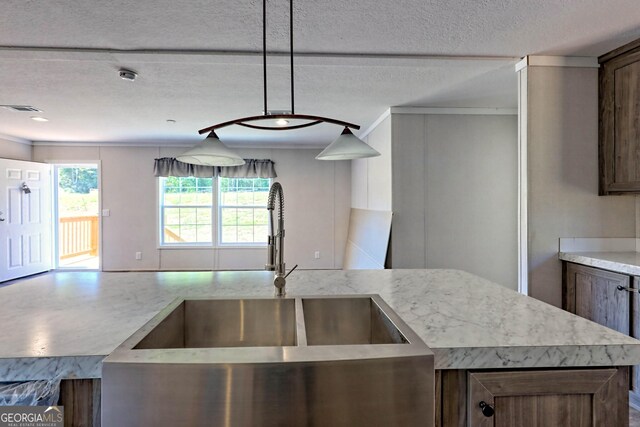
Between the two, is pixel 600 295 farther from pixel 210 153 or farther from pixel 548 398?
pixel 210 153

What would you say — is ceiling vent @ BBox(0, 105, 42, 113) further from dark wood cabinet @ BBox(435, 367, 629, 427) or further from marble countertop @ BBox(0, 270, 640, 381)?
dark wood cabinet @ BBox(435, 367, 629, 427)

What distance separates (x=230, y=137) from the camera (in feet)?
18.1

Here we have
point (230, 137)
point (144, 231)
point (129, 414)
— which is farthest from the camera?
A: point (144, 231)

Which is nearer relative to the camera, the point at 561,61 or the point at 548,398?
the point at 548,398

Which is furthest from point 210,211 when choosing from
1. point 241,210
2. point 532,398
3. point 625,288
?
point 532,398

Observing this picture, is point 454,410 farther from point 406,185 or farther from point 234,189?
point 234,189

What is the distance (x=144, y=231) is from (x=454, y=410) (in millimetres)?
6248

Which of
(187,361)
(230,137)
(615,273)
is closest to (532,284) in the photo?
(615,273)

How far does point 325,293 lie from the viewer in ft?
4.52

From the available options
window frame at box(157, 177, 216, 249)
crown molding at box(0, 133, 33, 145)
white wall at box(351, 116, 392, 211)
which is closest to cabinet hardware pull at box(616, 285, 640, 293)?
white wall at box(351, 116, 392, 211)

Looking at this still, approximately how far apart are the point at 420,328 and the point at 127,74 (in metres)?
2.85

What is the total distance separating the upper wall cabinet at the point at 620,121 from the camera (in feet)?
7.63

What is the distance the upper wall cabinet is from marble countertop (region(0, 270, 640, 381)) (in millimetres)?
1632

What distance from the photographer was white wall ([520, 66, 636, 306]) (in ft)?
8.60
